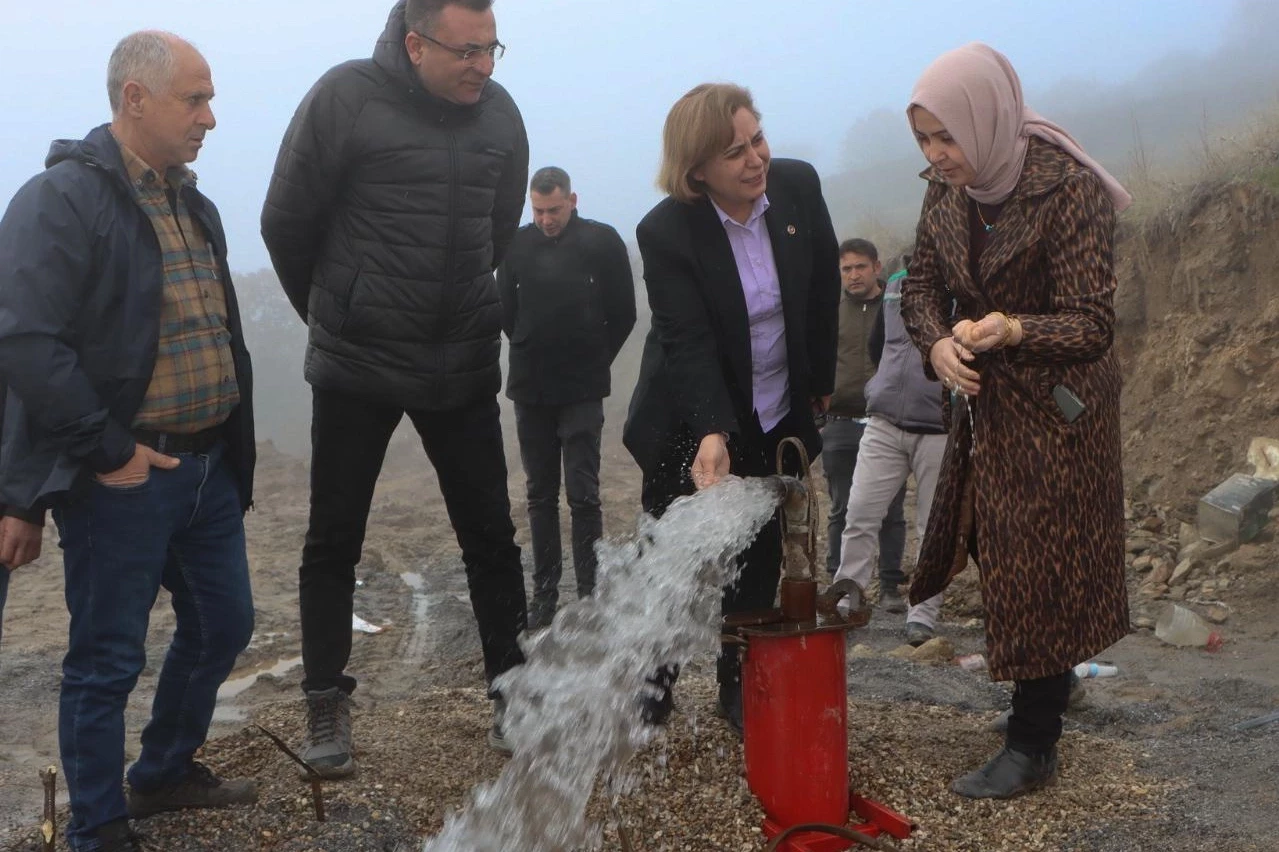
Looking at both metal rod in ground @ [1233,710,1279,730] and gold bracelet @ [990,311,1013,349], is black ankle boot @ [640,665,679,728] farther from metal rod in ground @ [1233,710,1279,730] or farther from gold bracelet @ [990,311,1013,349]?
metal rod in ground @ [1233,710,1279,730]

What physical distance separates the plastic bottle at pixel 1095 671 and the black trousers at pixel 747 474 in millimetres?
1873

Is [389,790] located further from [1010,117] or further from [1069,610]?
[1010,117]

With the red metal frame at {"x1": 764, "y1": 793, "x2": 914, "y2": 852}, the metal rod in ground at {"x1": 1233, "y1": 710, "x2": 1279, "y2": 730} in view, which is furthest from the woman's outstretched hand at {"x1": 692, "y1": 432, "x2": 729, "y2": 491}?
the metal rod in ground at {"x1": 1233, "y1": 710, "x2": 1279, "y2": 730}

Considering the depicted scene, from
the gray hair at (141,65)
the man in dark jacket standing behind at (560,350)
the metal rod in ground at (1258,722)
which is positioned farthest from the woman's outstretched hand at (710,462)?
the man in dark jacket standing behind at (560,350)

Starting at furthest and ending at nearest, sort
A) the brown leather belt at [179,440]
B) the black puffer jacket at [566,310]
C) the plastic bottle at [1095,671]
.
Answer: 1. the black puffer jacket at [566,310]
2. the plastic bottle at [1095,671]
3. the brown leather belt at [179,440]

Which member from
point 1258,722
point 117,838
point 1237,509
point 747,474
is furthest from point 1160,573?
point 117,838

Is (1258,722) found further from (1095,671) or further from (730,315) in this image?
(730,315)

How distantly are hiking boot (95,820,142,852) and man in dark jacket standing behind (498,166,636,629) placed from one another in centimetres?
300

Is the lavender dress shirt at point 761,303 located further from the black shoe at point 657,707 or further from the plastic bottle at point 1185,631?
the plastic bottle at point 1185,631

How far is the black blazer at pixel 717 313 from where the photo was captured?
11.8ft

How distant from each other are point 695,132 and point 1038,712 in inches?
72.9

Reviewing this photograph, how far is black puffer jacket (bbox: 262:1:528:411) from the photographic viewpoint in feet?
11.6

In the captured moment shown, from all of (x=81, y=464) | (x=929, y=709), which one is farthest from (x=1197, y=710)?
(x=81, y=464)

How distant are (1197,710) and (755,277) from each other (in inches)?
91.9
